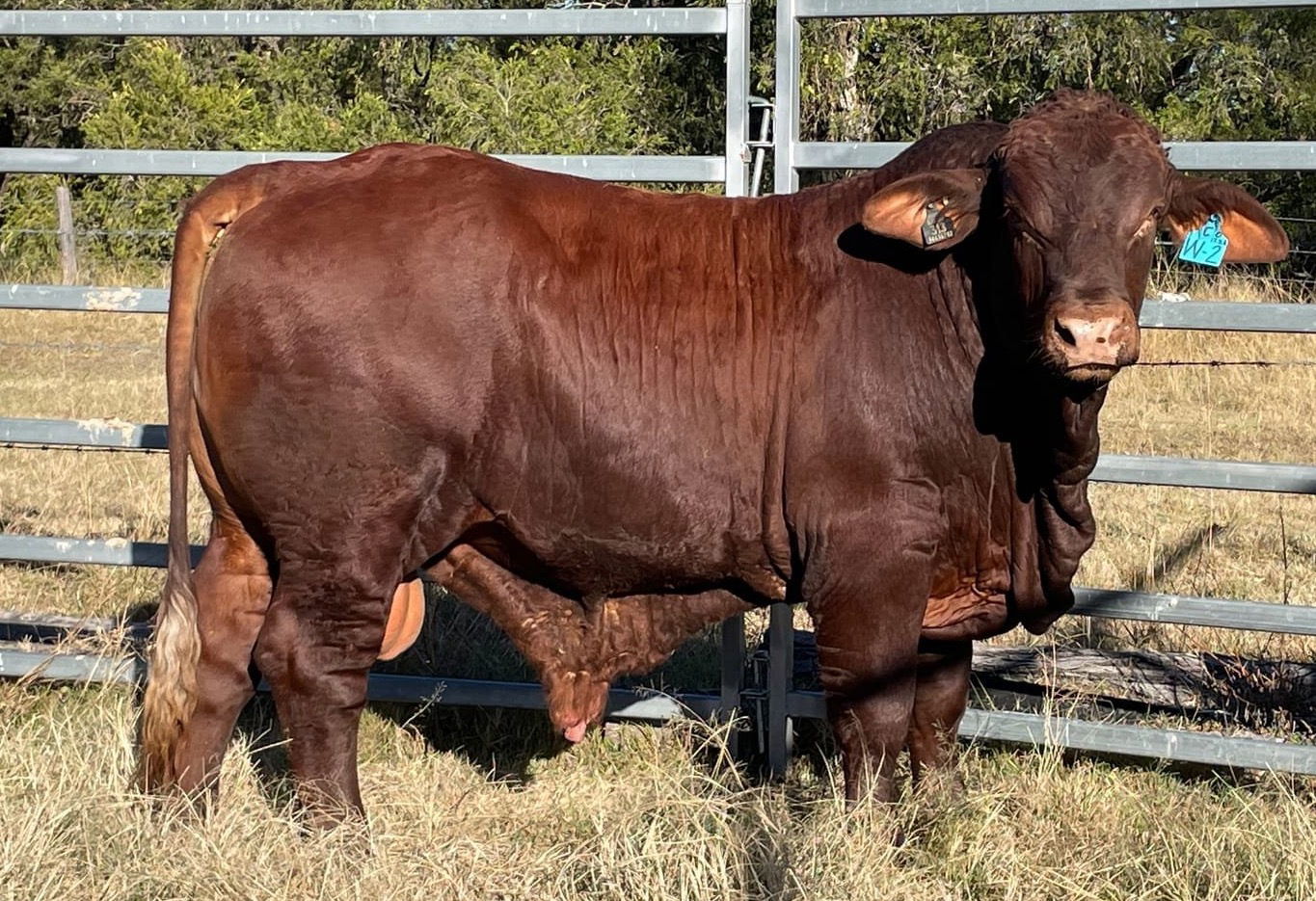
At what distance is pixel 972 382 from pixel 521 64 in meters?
12.2

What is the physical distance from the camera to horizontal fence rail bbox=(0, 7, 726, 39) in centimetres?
474

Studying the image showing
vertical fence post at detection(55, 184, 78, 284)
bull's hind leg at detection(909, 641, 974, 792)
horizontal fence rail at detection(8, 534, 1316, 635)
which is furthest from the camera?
vertical fence post at detection(55, 184, 78, 284)

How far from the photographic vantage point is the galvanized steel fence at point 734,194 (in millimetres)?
4457

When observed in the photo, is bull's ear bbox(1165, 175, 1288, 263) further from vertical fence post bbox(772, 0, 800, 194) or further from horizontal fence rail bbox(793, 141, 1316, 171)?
vertical fence post bbox(772, 0, 800, 194)

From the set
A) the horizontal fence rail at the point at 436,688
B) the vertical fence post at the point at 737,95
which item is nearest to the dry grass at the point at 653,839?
the horizontal fence rail at the point at 436,688

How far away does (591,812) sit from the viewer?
4.36 m

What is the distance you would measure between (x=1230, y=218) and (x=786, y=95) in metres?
1.40

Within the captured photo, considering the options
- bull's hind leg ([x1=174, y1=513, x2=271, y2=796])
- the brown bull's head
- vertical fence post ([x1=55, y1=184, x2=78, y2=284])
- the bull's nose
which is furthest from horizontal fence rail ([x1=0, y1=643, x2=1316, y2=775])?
vertical fence post ([x1=55, y1=184, x2=78, y2=284])

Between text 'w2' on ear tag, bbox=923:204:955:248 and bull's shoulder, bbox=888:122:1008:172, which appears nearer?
text 'w2' on ear tag, bbox=923:204:955:248

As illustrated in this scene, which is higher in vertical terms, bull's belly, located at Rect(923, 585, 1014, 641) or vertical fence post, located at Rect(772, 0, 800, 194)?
vertical fence post, located at Rect(772, 0, 800, 194)

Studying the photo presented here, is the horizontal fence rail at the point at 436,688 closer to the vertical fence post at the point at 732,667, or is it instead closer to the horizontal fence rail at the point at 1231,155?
the vertical fence post at the point at 732,667

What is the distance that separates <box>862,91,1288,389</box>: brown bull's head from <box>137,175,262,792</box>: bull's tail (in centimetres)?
182

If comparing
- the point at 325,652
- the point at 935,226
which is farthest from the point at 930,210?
the point at 325,652

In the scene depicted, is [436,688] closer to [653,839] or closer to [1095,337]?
[653,839]
